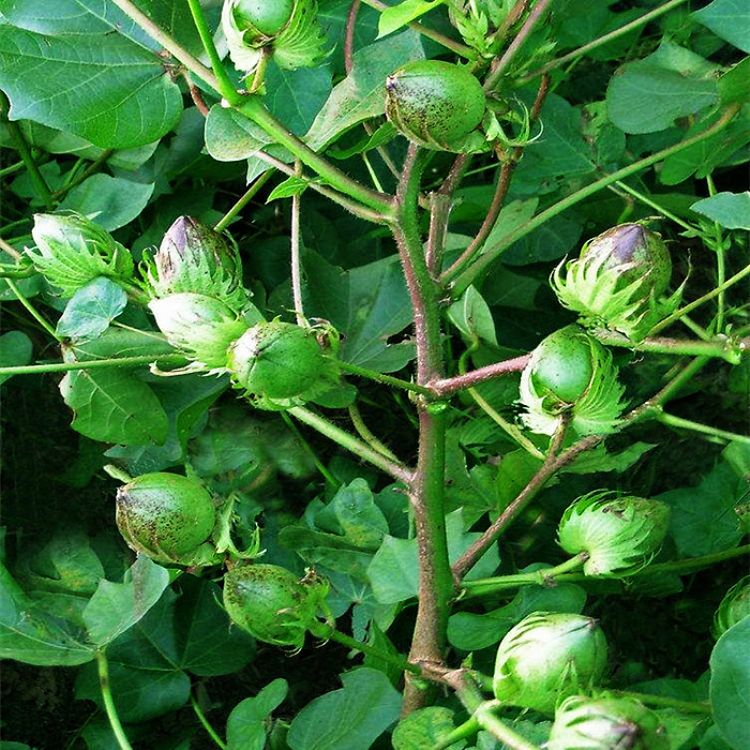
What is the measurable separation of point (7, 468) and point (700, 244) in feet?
2.78

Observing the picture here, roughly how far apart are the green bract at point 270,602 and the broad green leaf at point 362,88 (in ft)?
1.04

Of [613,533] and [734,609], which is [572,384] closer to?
[613,533]

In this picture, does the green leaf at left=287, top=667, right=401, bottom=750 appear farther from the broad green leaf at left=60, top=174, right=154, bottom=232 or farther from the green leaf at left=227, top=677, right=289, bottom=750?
the broad green leaf at left=60, top=174, right=154, bottom=232

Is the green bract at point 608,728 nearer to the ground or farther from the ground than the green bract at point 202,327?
nearer to the ground

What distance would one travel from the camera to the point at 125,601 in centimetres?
88

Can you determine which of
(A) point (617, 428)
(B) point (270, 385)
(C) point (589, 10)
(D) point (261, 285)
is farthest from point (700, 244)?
(B) point (270, 385)

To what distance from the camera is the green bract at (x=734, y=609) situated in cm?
80

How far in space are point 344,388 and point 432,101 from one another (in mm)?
285

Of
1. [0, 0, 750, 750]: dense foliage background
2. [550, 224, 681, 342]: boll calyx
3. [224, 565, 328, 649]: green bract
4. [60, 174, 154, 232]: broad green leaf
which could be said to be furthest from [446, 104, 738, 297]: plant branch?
[60, 174, 154, 232]: broad green leaf

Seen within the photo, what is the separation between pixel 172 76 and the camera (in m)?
0.91

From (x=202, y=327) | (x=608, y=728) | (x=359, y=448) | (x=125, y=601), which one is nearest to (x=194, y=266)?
(x=202, y=327)

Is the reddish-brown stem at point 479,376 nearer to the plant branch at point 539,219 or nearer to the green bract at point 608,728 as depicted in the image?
the plant branch at point 539,219

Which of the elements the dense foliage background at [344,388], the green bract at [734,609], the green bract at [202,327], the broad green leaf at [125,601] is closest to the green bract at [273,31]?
the dense foliage background at [344,388]

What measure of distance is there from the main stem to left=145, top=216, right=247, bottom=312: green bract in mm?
128
